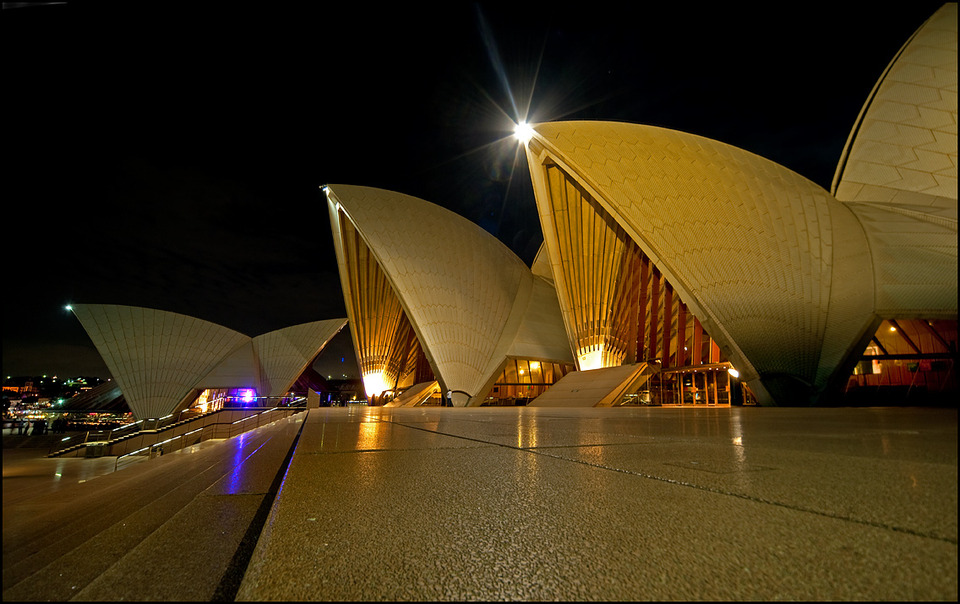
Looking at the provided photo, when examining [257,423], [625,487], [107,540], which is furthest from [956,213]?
[257,423]

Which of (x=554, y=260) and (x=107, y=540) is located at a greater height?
(x=554, y=260)

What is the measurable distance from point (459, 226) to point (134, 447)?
17.5 metres

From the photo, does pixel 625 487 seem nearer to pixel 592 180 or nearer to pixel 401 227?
pixel 592 180

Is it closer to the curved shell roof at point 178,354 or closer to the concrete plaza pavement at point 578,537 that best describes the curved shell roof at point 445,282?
the curved shell roof at point 178,354

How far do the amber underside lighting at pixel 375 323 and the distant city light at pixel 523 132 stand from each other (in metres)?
11.2

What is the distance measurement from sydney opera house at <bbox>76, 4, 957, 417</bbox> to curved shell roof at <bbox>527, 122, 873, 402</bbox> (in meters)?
0.05

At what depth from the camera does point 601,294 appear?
66.7ft

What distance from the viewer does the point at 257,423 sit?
10.2 metres

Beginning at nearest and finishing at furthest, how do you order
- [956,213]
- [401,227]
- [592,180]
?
[956,213]
[592,180]
[401,227]

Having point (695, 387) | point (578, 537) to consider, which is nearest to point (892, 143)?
point (578, 537)

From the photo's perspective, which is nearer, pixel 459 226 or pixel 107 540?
pixel 107 540

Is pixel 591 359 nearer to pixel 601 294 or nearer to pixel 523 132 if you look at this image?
pixel 601 294

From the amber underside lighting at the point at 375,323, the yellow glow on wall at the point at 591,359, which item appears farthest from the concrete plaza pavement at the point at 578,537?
the amber underside lighting at the point at 375,323

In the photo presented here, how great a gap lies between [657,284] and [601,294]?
2.87 metres
